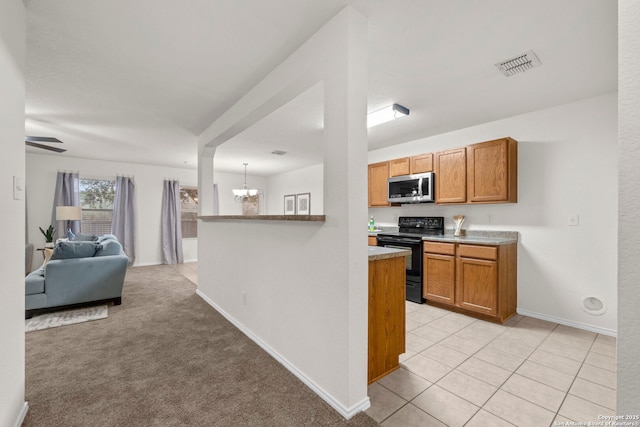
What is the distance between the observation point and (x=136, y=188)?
6484 mm

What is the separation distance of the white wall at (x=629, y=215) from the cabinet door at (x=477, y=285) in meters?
2.61

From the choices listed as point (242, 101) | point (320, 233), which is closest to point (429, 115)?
point (242, 101)

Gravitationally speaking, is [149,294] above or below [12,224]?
below

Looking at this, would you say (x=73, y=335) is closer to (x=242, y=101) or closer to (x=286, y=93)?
(x=242, y=101)

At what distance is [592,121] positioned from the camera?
2.90 meters

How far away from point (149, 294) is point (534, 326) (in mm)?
5003

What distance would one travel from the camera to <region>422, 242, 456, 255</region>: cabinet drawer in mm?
3454

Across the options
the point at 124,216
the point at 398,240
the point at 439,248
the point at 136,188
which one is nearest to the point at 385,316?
the point at 439,248

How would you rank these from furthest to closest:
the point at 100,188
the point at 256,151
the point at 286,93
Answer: the point at 100,188, the point at 256,151, the point at 286,93

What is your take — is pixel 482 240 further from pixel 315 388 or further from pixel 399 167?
pixel 315 388

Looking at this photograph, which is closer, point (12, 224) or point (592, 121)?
point (12, 224)

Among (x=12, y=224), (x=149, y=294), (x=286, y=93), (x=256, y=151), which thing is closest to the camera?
(x=12, y=224)

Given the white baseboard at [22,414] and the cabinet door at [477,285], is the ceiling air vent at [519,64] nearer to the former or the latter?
the cabinet door at [477,285]

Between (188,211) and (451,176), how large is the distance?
643 centimetres
